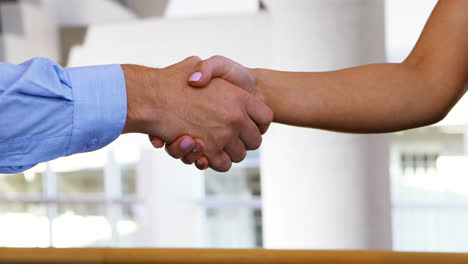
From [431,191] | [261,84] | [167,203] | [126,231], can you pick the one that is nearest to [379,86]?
[261,84]

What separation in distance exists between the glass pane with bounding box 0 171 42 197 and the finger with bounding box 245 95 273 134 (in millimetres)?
4102

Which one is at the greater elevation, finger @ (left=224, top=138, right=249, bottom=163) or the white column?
finger @ (left=224, top=138, right=249, bottom=163)

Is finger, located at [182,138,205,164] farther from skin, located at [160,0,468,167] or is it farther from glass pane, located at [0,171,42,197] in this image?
glass pane, located at [0,171,42,197]

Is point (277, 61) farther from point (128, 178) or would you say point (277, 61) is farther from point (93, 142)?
point (128, 178)

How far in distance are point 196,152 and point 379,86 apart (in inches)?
15.4

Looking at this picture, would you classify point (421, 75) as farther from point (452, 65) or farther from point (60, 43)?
point (60, 43)

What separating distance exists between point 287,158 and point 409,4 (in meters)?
0.91

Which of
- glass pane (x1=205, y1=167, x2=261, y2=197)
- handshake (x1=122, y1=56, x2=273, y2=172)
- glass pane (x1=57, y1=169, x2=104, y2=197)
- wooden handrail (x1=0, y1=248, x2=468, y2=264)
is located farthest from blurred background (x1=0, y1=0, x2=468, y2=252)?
wooden handrail (x1=0, y1=248, x2=468, y2=264)

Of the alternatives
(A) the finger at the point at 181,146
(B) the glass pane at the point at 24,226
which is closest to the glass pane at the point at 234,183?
(B) the glass pane at the point at 24,226

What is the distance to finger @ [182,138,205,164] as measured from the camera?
101 cm

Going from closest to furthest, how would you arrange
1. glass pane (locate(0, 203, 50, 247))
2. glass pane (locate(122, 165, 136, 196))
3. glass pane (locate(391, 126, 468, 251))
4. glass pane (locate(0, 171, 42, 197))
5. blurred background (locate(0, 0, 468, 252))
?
blurred background (locate(0, 0, 468, 252))
glass pane (locate(391, 126, 468, 251))
glass pane (locate(0, 203, 50, 247))
glass pane (locate(122, 165, 136, 196))
glass pane (locate(0, 171, 42, 197))

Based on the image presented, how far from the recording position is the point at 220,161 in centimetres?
106

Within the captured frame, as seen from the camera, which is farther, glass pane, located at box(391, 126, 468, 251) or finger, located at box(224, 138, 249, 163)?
glass pane, located at box(391, 126, 468, 251)

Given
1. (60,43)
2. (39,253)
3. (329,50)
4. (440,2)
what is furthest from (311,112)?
(60,43)
